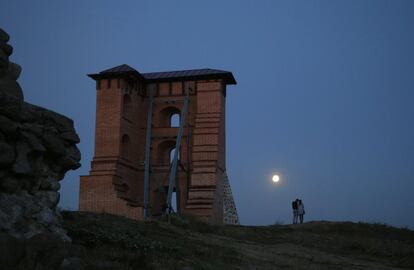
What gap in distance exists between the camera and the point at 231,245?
1406 centimetres

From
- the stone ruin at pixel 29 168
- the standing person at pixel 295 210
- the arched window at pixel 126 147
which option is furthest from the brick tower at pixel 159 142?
the stone ruin at pixel 29 168

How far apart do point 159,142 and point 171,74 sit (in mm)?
2930

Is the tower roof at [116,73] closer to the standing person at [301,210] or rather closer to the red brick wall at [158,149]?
the red brick wall at [158,149]

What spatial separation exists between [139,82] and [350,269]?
13.7m

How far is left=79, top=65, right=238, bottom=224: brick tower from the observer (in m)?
21.0

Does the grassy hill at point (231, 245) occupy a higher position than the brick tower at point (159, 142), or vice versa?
the brick tower at point (159, 142)

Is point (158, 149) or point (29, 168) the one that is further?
point (158, 149)

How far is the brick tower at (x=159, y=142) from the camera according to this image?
68.9 feet

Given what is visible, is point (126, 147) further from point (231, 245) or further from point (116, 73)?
point (231, 245)

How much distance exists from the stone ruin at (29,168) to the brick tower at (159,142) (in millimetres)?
11011

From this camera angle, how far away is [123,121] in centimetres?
2222

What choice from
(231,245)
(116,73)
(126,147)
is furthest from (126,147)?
(231,245)

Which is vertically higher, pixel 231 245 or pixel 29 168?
pixel 29 168

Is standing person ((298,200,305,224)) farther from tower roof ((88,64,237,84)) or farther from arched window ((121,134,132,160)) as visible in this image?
arched window ((121,134,132,160))
